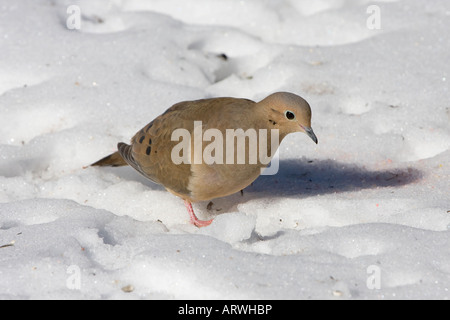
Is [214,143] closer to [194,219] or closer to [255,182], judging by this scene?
[194,219]

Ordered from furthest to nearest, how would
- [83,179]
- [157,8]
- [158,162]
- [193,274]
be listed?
[157,8] → [83,179] → [158,162] → [193,274]

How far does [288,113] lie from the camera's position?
3402mm

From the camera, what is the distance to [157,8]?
19.7 feet

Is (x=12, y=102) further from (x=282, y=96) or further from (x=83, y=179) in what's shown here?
(x=282, y=96)

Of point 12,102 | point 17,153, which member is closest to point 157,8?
point 12,102

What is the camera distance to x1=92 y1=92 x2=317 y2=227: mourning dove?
3428 millimetres

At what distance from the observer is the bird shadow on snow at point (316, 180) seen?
3.97 meters

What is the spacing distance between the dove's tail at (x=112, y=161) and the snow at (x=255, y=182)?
0.29 ft

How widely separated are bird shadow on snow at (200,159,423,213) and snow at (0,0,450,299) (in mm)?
13

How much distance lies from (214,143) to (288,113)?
44 centimetres

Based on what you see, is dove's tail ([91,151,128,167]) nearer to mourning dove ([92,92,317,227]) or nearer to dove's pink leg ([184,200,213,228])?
mourning dove ([92,92,317,227])

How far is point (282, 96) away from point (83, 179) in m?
1.45
